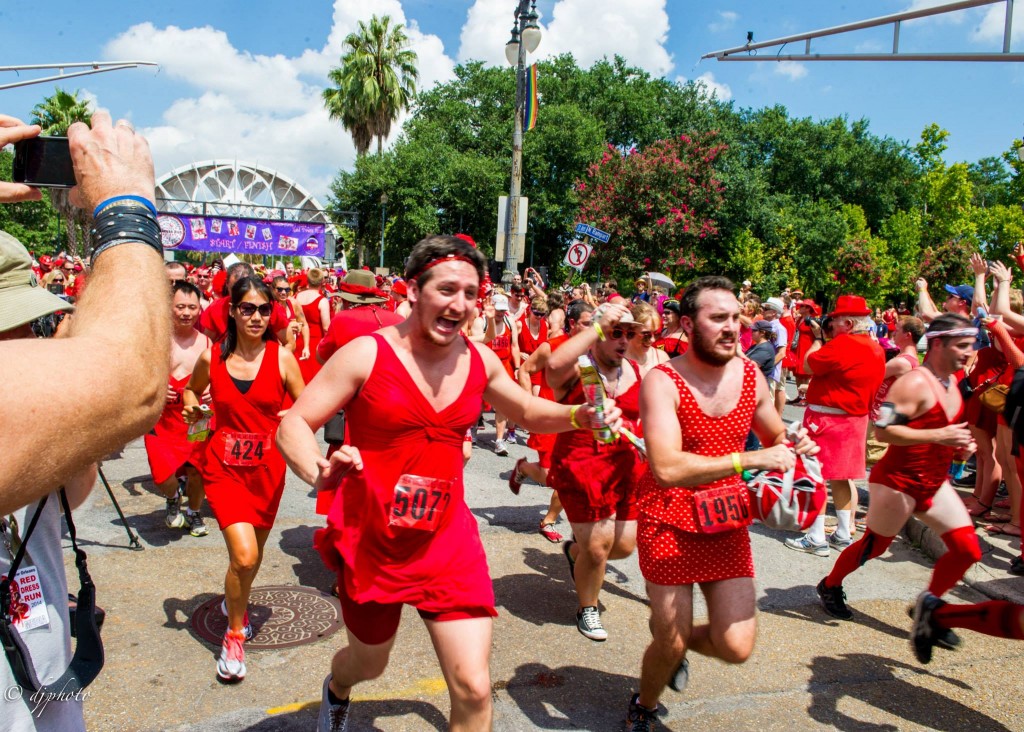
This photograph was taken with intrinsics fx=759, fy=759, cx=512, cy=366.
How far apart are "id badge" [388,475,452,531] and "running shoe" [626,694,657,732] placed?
1.45 metres

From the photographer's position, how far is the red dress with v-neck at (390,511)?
2846 mm

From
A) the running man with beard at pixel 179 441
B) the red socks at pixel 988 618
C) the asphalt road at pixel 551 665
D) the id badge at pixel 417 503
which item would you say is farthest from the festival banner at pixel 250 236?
the red socks at pixel 988 618

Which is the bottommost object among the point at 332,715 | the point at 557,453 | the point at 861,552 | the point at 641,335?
the point at 332,715

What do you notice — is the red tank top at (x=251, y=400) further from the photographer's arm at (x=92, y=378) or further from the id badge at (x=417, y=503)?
the photographer's arm at (x=92, y=378)

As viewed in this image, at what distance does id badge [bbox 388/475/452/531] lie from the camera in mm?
2848

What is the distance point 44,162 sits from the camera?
1.51m

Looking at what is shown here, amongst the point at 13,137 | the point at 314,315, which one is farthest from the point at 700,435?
the point at 314,315

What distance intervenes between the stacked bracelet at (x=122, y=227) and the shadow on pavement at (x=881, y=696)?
12.5ft

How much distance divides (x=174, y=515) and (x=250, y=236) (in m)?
24.0

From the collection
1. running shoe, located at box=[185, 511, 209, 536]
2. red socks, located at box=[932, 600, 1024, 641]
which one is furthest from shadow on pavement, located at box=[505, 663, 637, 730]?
running shoe, located at box=[185, 511, 209, 536]

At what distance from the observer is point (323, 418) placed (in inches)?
116

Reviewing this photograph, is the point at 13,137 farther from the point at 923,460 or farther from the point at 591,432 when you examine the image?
the point at 923,460

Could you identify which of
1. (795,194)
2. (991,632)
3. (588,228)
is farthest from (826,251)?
(991,632)

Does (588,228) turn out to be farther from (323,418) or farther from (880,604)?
(323,418)
